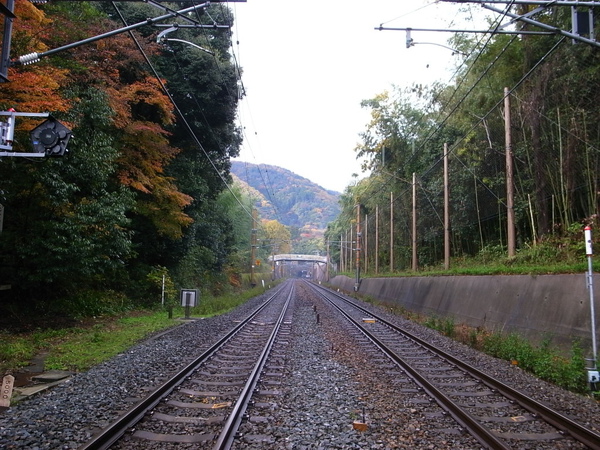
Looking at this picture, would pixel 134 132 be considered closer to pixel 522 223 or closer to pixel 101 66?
pixel 101 66

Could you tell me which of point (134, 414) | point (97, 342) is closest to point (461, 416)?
point (134, 414)

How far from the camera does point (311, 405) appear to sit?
5.98 m

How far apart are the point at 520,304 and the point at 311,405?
315 inches

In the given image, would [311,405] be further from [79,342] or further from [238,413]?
[79,342]

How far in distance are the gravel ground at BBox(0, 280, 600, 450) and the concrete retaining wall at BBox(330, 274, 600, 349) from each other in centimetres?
150

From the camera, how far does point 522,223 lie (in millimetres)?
18891

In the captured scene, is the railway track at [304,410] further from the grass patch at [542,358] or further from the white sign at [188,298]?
the white sign at [188,298]

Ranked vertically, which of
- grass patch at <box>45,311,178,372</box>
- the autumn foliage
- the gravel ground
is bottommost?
grass patch at <box>45,311,178,372</box>

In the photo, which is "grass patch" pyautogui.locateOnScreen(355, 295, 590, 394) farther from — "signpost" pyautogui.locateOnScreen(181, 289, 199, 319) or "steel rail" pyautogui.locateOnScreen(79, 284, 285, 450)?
"signpost" pyautogui.locateOnScreen(181, 289, 199, 319)

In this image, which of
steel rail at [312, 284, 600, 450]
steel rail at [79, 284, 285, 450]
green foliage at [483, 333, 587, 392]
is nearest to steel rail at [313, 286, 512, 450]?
steel rail at [312, 284, 600, 450]

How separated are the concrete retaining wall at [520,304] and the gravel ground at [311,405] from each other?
4.91 feet

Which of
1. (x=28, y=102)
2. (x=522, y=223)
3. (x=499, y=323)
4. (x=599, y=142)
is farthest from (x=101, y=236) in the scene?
(x=522, y=223)

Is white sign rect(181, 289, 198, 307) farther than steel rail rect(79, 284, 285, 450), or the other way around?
white sign rect(181, 289, 198, 307)

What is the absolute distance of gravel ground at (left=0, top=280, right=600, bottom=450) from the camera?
15.4 feet
